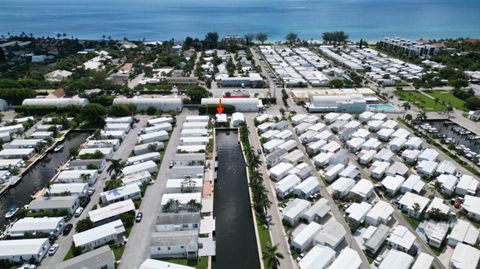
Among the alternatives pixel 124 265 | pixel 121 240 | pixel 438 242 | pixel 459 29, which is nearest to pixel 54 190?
pixel 121 240

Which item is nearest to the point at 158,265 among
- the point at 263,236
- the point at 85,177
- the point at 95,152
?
the point at 263,236

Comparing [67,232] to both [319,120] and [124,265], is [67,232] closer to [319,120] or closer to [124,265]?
[124,265]

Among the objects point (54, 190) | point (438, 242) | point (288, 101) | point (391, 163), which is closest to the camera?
point (438, 242)

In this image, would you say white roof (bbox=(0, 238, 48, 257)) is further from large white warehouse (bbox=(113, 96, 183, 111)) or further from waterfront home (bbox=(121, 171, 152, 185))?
large white warehouse (bbox=(113, 96, 183, 111))

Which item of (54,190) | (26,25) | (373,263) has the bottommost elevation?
(373,263)

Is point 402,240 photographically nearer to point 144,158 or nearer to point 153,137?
point 144,158

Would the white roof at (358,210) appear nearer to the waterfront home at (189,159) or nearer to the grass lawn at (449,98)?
the waterfront home at (189,159)
